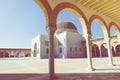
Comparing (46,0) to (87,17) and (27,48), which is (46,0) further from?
(27,48)

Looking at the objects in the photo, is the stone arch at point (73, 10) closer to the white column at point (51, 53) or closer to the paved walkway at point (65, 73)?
the white column at point (51, 53)

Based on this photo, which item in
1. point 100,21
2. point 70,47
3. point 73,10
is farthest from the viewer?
point 70,47

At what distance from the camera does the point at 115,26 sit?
1173 centimetres

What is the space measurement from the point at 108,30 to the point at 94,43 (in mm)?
22982

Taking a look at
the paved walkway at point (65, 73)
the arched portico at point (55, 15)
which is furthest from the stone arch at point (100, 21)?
the paved walkway at point (65, 73)

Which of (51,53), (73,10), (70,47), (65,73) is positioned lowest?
(65,73)

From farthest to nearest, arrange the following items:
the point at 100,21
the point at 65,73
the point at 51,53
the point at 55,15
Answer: the point at 100,21 < the point at 65,73 < the point at 55,15 < the point at 51,53

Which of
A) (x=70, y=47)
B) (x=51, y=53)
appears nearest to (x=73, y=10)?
(x=51, y=53)

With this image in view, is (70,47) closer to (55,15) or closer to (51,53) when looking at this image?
(55,15)

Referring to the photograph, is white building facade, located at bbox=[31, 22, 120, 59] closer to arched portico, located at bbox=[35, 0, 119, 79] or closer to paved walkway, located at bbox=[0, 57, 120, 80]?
paved walkway, located at bbox=[0, 57, 120, 80]

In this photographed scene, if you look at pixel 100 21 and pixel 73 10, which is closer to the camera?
pixel 73 10

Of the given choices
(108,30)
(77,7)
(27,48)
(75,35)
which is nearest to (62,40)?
(75,35)

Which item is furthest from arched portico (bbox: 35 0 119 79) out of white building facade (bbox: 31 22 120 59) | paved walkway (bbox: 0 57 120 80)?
white building facade (bbox: 31 22 120 59)

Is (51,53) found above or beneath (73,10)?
beneath
